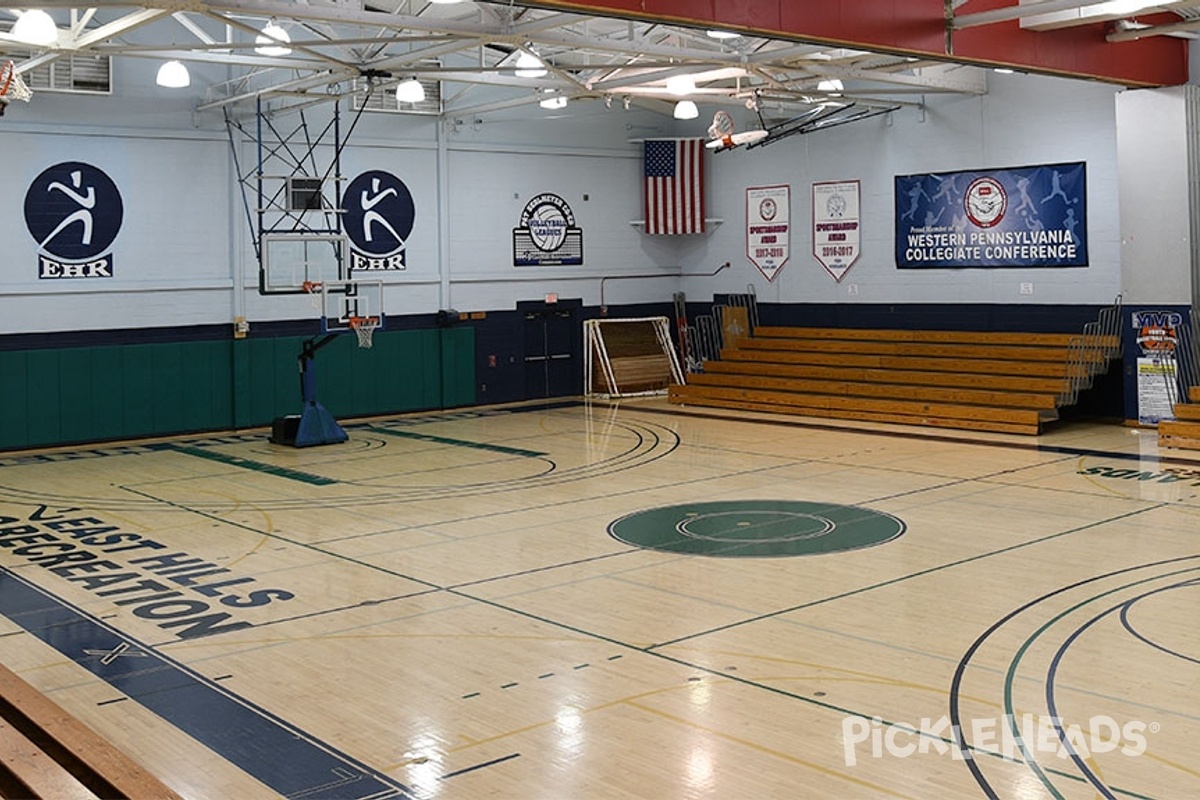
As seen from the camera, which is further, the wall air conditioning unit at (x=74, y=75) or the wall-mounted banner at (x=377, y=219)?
the wall-mounted banner at (x=377, y=219)

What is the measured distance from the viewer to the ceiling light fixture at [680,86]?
17.6 metres

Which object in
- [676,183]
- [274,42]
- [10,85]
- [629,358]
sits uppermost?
[274,42]

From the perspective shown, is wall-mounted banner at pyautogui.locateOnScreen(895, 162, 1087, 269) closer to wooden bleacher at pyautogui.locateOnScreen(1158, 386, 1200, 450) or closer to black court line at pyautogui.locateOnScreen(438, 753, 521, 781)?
wooden bleacher at pyautogui.locateOnScreen(1158, 386, 1200, 450)

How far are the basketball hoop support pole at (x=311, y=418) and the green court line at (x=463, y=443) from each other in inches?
47.1

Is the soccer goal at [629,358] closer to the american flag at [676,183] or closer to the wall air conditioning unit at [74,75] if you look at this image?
the american flag at [676,183]

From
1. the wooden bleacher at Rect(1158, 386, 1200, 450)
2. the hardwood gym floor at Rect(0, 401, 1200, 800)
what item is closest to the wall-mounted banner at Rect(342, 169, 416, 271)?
the hardwood gym floor at Rect(0, 401, 1200, 800)

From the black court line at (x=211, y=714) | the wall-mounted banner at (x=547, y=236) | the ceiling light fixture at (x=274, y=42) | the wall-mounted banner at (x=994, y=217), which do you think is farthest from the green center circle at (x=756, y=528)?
the wall-mounted banner at (x=547, y=236)

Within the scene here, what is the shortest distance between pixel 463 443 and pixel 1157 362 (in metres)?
9.10

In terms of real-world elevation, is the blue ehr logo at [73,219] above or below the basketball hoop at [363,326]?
above

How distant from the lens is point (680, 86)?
709 inches

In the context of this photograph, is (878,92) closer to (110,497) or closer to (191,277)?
(191,277)

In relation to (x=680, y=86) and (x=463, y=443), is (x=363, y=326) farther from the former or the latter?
(x=680, y=86)

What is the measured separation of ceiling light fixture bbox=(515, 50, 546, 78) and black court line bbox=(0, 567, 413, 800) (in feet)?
27.4

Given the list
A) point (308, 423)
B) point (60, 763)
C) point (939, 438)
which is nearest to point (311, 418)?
point (308, 423)
